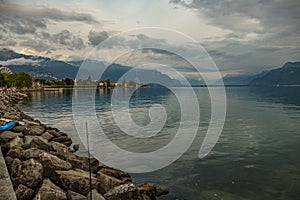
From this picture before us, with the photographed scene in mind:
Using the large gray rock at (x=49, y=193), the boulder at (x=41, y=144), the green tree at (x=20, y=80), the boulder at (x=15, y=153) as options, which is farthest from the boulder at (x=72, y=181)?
the green tree at (x=20, y=80)

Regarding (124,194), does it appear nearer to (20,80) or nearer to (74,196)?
(74,196)

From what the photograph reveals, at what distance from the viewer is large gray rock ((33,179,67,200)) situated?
1086 cm

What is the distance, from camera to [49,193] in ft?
36.2

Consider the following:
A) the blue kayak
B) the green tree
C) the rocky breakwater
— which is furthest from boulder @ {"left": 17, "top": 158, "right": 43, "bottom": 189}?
the green tree

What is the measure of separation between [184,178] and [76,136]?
17653 millimetres

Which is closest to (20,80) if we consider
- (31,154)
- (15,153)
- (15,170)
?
(15,153)

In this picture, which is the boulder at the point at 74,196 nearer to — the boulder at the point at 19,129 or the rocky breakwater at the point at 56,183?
the rocky breakwater at the point at 56,183

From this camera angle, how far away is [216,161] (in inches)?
805

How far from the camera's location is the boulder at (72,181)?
12.1 meters

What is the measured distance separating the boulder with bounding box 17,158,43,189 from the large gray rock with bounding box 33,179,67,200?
0.52 metres

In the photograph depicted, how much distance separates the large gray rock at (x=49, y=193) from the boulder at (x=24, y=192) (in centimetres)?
40

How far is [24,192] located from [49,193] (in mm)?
1011

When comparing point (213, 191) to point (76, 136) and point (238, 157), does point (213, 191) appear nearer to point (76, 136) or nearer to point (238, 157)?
point (238, 157)

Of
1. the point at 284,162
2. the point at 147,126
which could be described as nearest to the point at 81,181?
the point at 284,162
